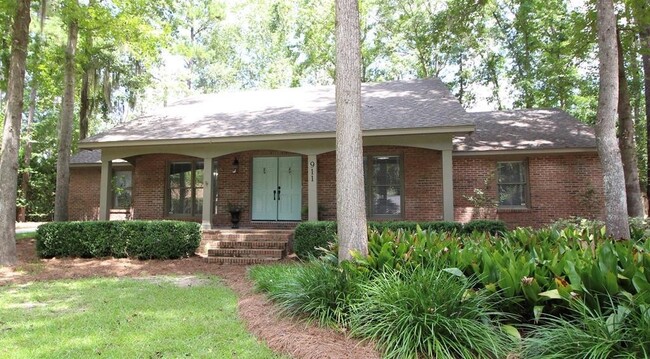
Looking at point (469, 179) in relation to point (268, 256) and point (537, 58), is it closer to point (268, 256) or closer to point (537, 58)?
point (268, 256)

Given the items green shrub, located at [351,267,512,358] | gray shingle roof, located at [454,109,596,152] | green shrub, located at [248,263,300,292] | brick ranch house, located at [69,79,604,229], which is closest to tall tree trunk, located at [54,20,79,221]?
brick ranch house, located at [69,79,604,229]

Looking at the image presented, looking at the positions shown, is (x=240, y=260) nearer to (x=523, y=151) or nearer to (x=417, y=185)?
(x=417, y=185)

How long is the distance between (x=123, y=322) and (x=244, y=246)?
511 cm

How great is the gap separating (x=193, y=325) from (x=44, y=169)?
781 inches

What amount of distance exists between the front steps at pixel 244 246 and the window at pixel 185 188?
3.00 metres

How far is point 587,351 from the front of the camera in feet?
8.78

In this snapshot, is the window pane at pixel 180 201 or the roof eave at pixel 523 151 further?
the window pane at pixel 180 201

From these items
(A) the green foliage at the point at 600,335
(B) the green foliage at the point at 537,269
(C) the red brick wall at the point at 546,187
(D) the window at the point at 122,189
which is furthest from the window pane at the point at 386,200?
(D) the window at the point at 122,189

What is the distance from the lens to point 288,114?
39.0 ft

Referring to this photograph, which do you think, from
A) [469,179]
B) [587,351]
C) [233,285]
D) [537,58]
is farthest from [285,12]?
[587,351]

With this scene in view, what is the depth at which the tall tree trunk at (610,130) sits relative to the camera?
6715mm

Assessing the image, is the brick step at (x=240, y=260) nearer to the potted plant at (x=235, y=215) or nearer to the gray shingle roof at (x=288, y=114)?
the potted plant at (x=235, y=215)

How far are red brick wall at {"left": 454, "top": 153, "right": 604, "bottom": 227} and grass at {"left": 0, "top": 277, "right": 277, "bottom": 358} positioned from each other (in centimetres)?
779

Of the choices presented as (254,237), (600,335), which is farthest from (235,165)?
(600,335)
